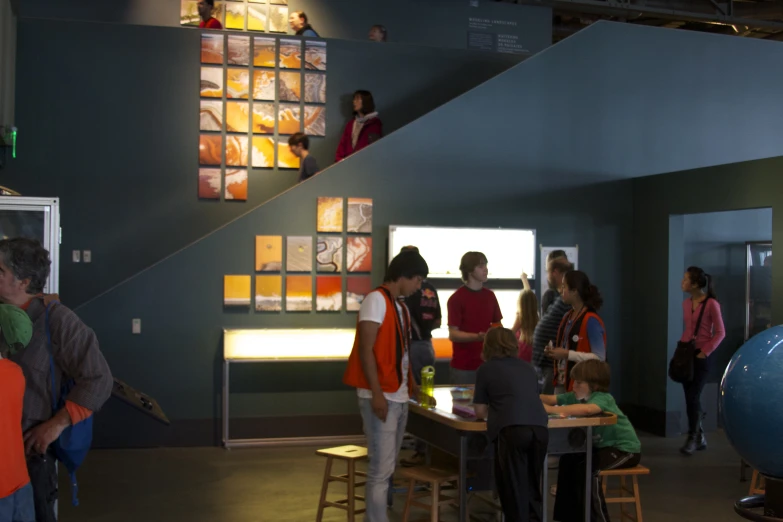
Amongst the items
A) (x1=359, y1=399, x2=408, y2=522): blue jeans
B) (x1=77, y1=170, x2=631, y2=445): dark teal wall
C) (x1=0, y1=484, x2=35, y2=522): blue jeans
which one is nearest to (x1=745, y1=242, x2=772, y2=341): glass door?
(x1=77, y1=170, x2=631, y2=445): dark teal wall

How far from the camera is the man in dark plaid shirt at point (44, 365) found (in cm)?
291

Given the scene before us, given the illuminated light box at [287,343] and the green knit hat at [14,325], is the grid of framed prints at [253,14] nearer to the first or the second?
the illuminated light box at [287,343]

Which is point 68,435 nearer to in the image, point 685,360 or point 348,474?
point 348,474

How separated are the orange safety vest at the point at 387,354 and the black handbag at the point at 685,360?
11.6 feet

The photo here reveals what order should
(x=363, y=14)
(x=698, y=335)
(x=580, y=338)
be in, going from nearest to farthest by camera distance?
(x=580, y=338) → (x=698, y=335) → (x=363, y=14)

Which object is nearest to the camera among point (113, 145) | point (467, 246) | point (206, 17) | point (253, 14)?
point (467, 246)

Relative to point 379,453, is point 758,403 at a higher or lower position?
higher

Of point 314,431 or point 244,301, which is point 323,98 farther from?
point 314,431

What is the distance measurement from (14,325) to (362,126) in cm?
584

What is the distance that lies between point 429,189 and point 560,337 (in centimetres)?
266

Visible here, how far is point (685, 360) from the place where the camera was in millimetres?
7020

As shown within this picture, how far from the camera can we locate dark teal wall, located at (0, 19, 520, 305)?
26.1 ft

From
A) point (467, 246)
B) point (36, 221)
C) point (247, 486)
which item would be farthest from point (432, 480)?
point (467, 246)

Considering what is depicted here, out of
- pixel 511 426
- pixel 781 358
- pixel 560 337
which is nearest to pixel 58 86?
pixel 560 337
